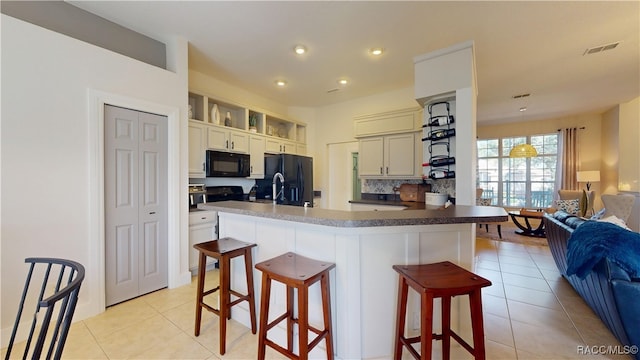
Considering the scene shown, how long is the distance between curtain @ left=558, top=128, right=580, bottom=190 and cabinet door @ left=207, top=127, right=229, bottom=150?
7653mm

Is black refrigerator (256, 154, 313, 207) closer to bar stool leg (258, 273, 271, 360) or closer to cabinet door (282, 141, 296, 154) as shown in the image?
cabinet door (282, 141, 296, 154)

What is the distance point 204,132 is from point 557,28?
13.6ft

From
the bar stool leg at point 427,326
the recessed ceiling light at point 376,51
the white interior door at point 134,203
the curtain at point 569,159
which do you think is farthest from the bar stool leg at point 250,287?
the curtain at point 569,159

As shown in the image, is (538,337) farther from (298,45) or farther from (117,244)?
(117,244)

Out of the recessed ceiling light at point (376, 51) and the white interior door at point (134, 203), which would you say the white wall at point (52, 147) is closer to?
the white interior door at point (134, 203)

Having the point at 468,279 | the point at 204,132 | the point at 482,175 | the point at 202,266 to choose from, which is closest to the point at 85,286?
the point at 202,266

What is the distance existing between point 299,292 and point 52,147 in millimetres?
2389

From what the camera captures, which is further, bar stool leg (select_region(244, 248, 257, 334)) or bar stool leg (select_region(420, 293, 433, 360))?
bar stool leg (select_region(244, 248, 257, 334))

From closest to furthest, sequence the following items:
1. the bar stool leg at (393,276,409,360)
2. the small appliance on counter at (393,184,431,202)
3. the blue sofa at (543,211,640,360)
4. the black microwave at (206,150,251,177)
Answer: the bar stool leg at (393,276,409,360) → the blue sofa at (543,211,640,360) → the black microwave at (206,150,251,177) → the small appliance on counter at (393,184,431,202)

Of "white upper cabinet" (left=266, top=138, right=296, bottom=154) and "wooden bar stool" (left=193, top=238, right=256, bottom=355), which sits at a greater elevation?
"white upper cabinet" (left=266, top=138, right=296, bottom=154)

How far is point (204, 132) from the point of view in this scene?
11.5ft

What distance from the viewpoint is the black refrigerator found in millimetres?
4398

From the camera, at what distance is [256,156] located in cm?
428

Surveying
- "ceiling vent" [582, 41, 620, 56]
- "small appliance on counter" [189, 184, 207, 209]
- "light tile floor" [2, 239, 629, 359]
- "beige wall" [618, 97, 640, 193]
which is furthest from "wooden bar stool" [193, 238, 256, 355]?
"beige wall" [618, 97, 640, 193]
